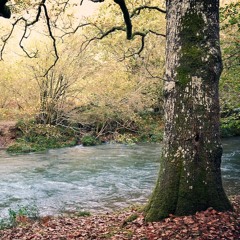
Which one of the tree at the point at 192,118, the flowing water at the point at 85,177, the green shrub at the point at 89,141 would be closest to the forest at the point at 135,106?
the tree at the point at 192,118

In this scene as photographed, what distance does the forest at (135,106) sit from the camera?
6207mm

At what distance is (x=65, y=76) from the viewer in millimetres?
27031

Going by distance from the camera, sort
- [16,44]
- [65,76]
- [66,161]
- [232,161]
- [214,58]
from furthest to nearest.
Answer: [16,44] → [65,76] → [66,161] → [232,161] → [214,58]

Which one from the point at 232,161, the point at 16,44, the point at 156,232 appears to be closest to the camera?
the point at 156,232

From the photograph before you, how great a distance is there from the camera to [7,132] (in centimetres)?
A: 2741

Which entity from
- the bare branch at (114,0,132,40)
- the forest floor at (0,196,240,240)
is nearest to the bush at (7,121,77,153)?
the bare branch at (114,0,132,40)

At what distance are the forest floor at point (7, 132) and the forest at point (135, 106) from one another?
84 millimetres

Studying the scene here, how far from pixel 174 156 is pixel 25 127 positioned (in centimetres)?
2241

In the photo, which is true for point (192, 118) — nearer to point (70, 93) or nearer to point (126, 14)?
point (126, 14)

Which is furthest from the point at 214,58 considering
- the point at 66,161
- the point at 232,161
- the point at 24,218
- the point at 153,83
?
the point at 153,83

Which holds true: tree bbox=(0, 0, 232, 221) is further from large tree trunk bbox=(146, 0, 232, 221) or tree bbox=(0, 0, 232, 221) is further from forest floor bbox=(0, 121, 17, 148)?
Result: forest floor bbox=(0, 121, 17, 148)

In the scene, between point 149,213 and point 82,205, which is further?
point 82,205

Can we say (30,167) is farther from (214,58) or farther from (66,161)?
(214,58)

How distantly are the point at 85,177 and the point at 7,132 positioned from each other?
498 inches
